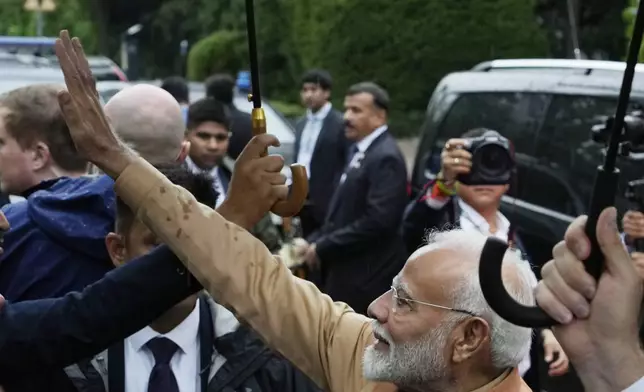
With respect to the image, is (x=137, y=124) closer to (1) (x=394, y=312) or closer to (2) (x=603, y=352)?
(1) (x=394, y=312)

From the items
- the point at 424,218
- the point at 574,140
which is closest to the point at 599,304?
the point at 424,218

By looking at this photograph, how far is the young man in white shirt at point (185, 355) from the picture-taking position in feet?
8.63

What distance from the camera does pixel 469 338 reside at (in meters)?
2.35

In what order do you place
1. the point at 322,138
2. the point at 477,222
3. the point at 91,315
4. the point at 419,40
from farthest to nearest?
the point at 419,40 → the point at 322,138 → the point at 477,222 → the point at 91,315

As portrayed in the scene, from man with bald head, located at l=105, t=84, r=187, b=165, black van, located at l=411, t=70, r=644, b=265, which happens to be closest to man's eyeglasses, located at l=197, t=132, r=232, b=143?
black van, located at l=411, t=70, r=644, b=265

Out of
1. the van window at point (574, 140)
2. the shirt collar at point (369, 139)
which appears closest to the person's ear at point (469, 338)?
the van window at point (574, 140)

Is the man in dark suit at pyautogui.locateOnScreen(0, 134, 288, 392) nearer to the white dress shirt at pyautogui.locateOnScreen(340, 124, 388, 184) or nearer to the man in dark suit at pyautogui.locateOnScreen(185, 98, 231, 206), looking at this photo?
the man in dark suit at pyautogui.locateOnScreen(185, 98, 231, 206)

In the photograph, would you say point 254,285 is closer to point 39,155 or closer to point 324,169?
point 39,155

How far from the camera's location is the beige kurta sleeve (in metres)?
2.31

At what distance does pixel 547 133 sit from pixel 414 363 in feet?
13.1

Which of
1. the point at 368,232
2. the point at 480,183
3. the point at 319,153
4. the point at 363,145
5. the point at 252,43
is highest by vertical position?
the point at 252,43

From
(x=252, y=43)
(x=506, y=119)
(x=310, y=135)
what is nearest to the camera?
(x=252, y=43)

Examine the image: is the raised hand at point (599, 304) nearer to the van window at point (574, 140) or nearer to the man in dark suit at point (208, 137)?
the van window at point (574, 140)

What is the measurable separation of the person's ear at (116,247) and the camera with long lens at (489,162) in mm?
2211
